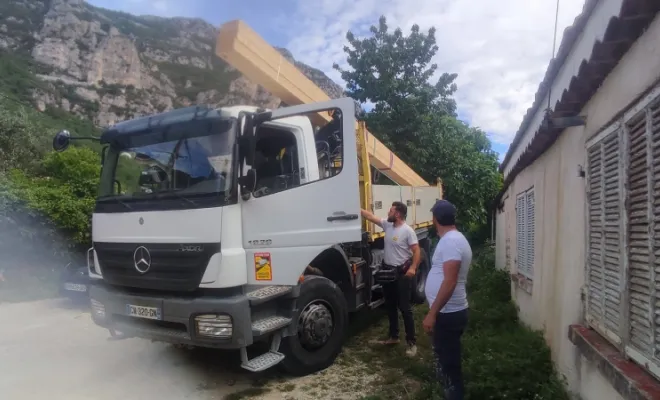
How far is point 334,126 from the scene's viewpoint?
485cm

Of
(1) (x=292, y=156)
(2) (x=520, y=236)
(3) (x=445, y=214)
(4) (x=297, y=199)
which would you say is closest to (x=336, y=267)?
(4) (x=297, y=199)

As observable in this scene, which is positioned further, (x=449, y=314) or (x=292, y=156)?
(x=292, y=156)

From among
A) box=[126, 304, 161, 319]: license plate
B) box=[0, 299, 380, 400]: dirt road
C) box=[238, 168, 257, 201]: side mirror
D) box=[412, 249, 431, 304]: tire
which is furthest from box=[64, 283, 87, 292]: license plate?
box=[412, 249, 431, 304]: tire

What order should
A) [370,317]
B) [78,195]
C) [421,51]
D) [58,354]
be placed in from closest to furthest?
[58,354] < [370,317] < [78,195] < [421,51]

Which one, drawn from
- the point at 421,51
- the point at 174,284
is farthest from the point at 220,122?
the point at 421,51

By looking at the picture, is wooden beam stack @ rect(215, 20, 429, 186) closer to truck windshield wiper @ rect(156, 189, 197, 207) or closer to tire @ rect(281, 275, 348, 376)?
truck windshield wiper @ rect(156, 189, 197, 207)

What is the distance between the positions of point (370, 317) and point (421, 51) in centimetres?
949

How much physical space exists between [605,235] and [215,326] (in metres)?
2.91

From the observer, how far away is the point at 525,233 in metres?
5.94

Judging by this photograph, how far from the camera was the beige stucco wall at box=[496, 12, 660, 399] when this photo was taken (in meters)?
2.34

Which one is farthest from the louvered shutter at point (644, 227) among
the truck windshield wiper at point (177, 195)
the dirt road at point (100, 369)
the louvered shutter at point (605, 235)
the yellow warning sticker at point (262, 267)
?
the dirt road at point (100, 369)

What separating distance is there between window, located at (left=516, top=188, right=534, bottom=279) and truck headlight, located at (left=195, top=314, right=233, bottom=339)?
3.43 metres

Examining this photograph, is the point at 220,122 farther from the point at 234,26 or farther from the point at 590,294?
the point at 590,294

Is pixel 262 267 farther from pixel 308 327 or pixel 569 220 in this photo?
pixel 569 220
